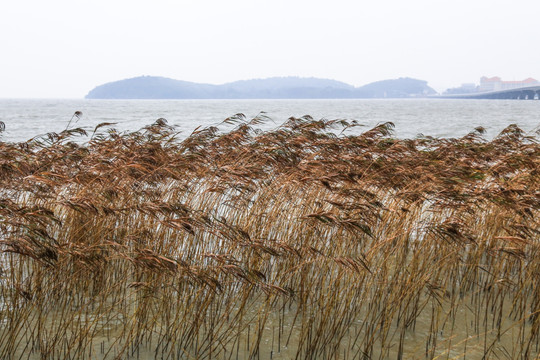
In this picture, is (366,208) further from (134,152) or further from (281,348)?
(134,152)

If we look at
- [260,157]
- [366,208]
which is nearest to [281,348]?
[366,208]

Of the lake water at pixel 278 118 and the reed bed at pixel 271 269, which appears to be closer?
the reed bed at pixel 271 269

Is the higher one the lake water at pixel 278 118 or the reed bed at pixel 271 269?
the reed bed at pixel 271 269

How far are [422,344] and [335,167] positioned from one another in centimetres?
278

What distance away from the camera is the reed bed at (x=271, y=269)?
458 cm

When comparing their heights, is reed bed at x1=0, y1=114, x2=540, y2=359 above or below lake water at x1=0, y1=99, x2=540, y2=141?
above

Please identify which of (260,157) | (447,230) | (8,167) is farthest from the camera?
(260,157)

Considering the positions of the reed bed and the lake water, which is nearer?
the reed bed

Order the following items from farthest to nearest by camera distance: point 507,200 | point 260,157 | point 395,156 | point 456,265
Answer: point 395,156 < point 260,157 < point 456,265 < point 507,200

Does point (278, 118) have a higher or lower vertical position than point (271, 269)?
lower

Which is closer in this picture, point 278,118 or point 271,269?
point 271,269

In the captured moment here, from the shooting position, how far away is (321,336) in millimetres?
5227

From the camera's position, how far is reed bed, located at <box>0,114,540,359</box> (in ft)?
15.0

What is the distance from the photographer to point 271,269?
6.34m
